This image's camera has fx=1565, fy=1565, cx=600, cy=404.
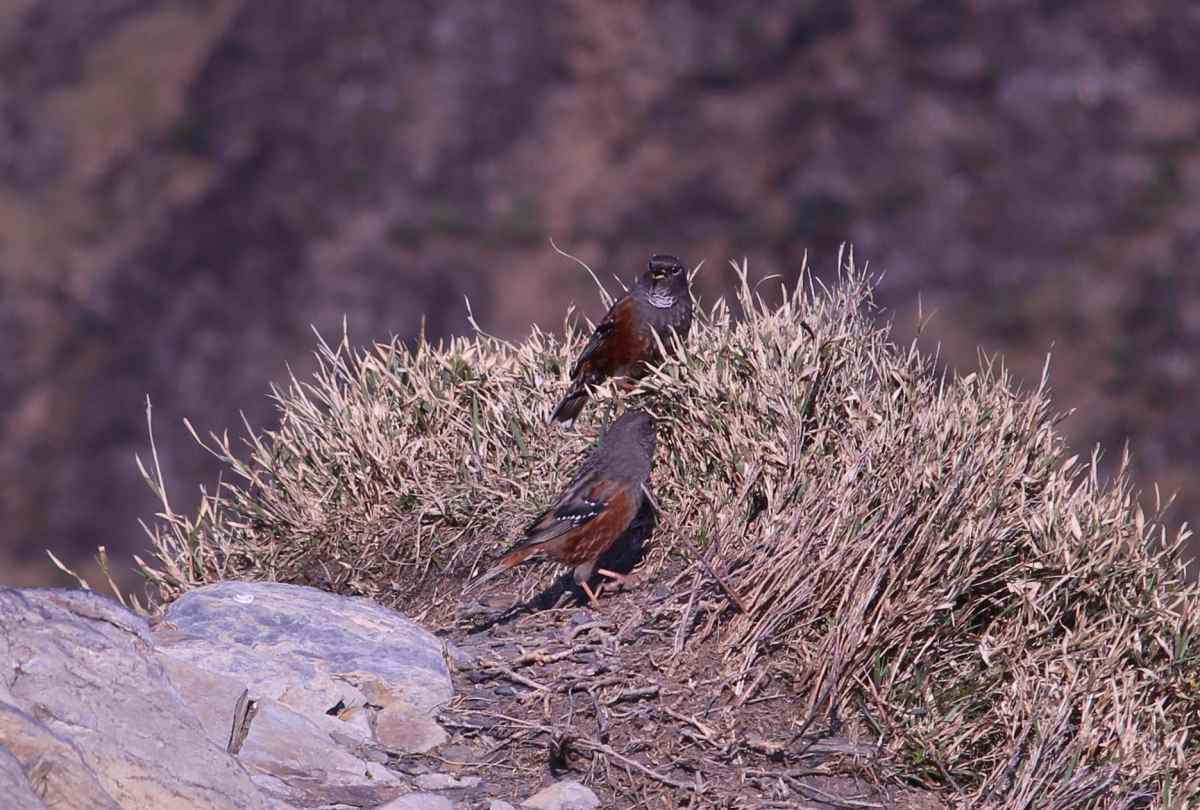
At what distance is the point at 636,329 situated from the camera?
6770 mm

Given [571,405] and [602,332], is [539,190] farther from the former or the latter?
[571,405]

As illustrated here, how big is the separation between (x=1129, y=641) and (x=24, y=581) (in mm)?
18038

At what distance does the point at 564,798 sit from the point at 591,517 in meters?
1.39

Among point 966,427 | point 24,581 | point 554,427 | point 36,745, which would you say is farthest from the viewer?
point 24,581

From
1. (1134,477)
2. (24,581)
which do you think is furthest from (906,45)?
(24,581)

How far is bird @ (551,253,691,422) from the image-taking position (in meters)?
6.55

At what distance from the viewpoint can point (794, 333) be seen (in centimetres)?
580

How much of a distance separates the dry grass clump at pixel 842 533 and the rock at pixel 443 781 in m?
0.85

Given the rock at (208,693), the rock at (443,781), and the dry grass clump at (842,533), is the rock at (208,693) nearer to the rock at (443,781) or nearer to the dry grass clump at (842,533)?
the rock at (443,781)

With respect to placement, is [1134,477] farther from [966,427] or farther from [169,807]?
[169,807]

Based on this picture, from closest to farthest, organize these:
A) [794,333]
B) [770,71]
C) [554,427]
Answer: [794,333], [554,427], [770,71]

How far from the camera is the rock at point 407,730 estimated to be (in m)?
4.57

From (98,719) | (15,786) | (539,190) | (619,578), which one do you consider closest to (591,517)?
(619,578)

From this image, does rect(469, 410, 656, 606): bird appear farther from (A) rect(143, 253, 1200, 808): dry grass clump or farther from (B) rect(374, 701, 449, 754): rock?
(B) rect(374, 701, 449, 754): rock
